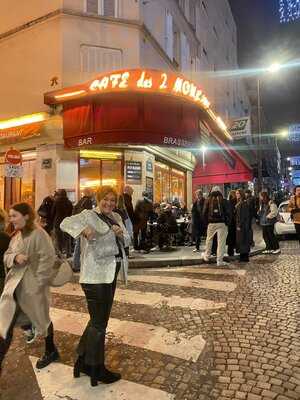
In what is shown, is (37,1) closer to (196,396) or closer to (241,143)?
(196,396)

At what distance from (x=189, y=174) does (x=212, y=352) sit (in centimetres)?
1732

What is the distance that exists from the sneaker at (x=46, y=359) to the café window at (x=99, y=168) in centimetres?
948

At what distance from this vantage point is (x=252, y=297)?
640 centimetres

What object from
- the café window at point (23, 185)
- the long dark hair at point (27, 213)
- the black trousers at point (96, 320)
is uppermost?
the café window at point (23, 185)

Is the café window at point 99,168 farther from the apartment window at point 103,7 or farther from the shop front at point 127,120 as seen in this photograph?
the apartment window at point 103,7

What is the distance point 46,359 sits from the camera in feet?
13.1

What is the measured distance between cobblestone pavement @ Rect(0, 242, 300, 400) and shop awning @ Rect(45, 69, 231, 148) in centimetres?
620

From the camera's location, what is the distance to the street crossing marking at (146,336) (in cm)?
430

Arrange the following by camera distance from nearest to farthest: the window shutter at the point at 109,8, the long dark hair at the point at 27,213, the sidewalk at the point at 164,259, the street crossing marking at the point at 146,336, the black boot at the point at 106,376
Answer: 1. the black boot at the point at 106,376
2. the long dark hair at the point at 27,213
3. the street crossing marking at the point at 146,336
4. the sidewalk at the point at 164,259
5. the window shutter at the point at 109,8

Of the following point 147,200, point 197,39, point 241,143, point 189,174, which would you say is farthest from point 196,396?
point 241,143

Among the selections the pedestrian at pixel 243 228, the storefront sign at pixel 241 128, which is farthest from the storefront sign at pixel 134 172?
the storefront sign at pixel 241 128

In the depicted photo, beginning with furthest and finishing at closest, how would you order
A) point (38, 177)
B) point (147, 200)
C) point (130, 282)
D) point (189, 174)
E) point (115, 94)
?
1. point (189, 174)
2. point (38, 177)
3. point (115, 94)
4. point (147, 200)
5. point (130, 282)

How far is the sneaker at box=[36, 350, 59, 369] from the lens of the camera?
3.93 meters

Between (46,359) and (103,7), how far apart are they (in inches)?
517
